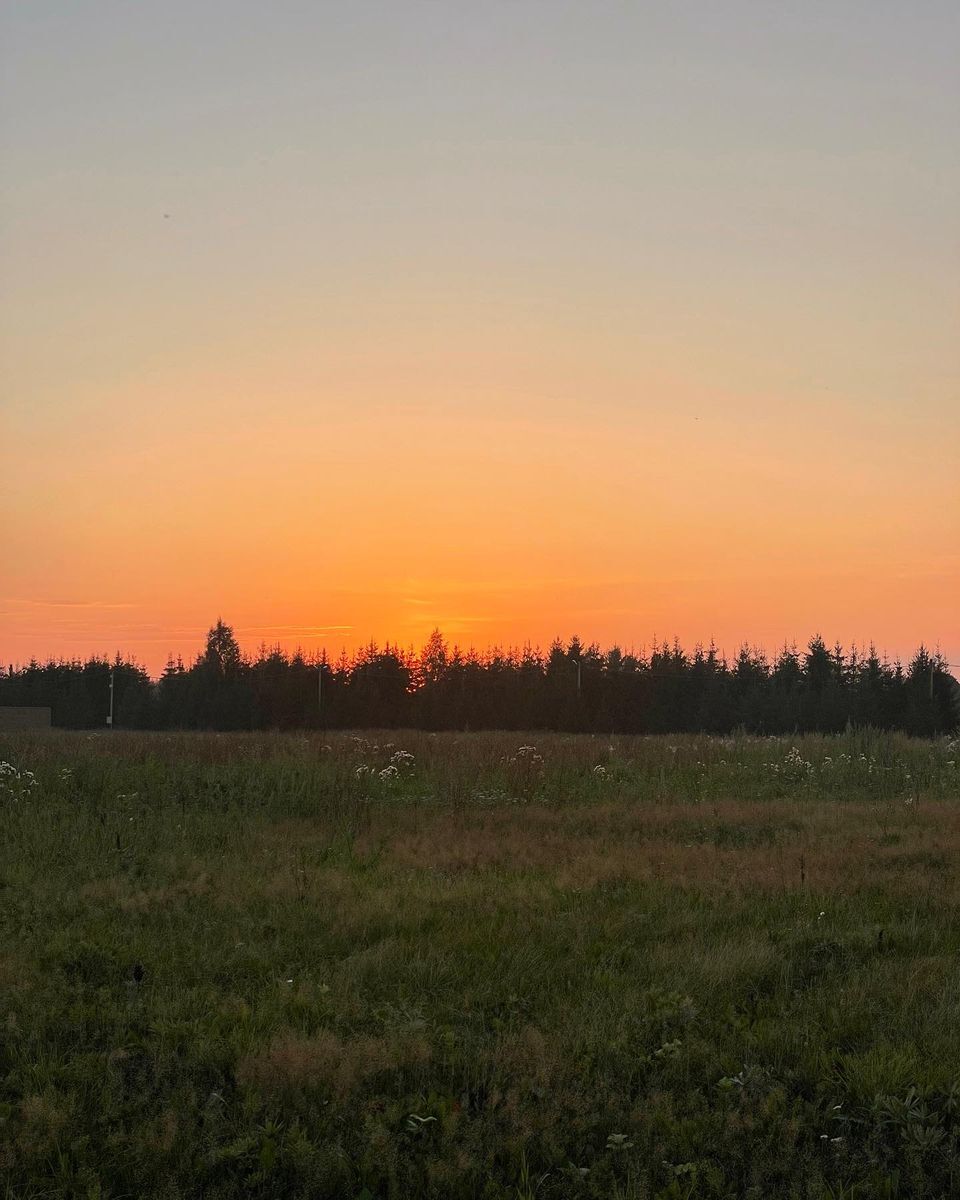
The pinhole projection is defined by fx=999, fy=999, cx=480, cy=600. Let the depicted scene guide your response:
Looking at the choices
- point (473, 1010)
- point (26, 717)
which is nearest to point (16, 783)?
point (473, 1010)

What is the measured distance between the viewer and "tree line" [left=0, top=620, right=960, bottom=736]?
61.4m

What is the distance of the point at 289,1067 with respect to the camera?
536cm

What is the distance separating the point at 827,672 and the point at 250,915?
73.8 m

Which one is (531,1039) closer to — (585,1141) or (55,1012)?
(585,1141)

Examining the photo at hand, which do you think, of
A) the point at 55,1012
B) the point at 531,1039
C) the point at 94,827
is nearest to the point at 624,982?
the point at 531,1039

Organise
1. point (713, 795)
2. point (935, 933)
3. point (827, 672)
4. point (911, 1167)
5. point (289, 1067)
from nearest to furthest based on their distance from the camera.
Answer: point (911, 1167)
point (289, 1067)
point (935, 933)
point (713, 795)
point (827, 672)

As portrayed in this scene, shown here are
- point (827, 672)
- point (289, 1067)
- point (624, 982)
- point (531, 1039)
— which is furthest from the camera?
point (827, 672)

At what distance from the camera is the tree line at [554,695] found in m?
61.4

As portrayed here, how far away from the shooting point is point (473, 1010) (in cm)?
643

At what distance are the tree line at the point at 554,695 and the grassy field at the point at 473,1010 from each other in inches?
2016

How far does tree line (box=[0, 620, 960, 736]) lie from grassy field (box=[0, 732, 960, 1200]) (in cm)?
5120

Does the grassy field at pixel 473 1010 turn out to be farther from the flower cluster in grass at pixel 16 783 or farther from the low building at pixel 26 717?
the low building at pixel 26 717

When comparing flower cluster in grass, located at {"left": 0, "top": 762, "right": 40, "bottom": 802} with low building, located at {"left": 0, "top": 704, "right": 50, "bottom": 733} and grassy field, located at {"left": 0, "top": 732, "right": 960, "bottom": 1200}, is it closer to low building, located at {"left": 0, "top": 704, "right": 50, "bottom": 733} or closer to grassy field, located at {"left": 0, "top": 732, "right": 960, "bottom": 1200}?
grassy field, located at {"left": 0, "top": 732, "right": 960, "bottom": 1200}

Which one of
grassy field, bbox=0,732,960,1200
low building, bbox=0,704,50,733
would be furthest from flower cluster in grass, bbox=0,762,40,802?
low building, bbox=0,704,50,733
